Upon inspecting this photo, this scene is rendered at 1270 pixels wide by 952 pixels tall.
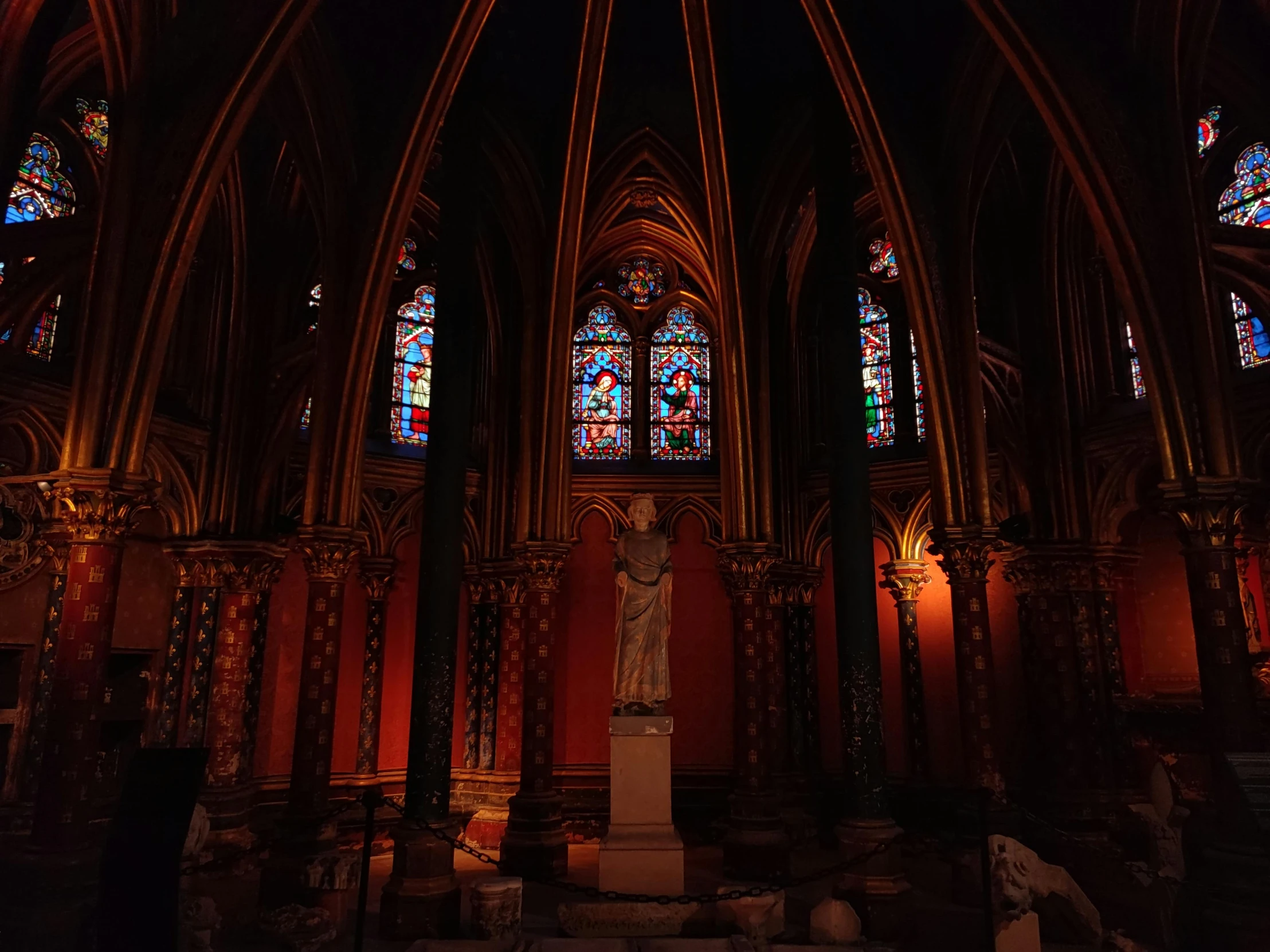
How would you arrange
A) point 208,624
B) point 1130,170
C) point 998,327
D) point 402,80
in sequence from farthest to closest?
1. point 998,327
2. point 208,624
3. point 402,80
4. point 1130,170

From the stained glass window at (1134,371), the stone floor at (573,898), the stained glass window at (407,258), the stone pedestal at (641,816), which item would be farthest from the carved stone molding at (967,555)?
the stained glass window at (407,258)

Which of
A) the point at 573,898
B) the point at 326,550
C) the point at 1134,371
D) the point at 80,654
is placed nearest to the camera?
the point at 80,654

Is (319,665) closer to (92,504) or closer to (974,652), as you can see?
(92,504)

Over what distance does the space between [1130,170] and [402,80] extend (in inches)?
389

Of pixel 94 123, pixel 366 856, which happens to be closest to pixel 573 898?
pixel 366 856

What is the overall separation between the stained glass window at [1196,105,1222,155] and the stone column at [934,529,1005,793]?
331 inches

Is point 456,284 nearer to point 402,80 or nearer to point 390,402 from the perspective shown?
point 402,80

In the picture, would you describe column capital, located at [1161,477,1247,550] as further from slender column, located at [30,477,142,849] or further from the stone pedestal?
slender column, located at [30,477,142,849]

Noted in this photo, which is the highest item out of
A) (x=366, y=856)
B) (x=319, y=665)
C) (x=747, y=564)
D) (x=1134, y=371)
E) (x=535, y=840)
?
(x=1134, y=371)

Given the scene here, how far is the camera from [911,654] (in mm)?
18344

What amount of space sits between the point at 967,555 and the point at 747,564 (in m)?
3.72

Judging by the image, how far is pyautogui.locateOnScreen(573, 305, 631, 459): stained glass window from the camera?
2050cm

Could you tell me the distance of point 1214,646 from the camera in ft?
33.4

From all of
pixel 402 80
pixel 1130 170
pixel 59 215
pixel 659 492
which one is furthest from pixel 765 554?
pixel 59 215
